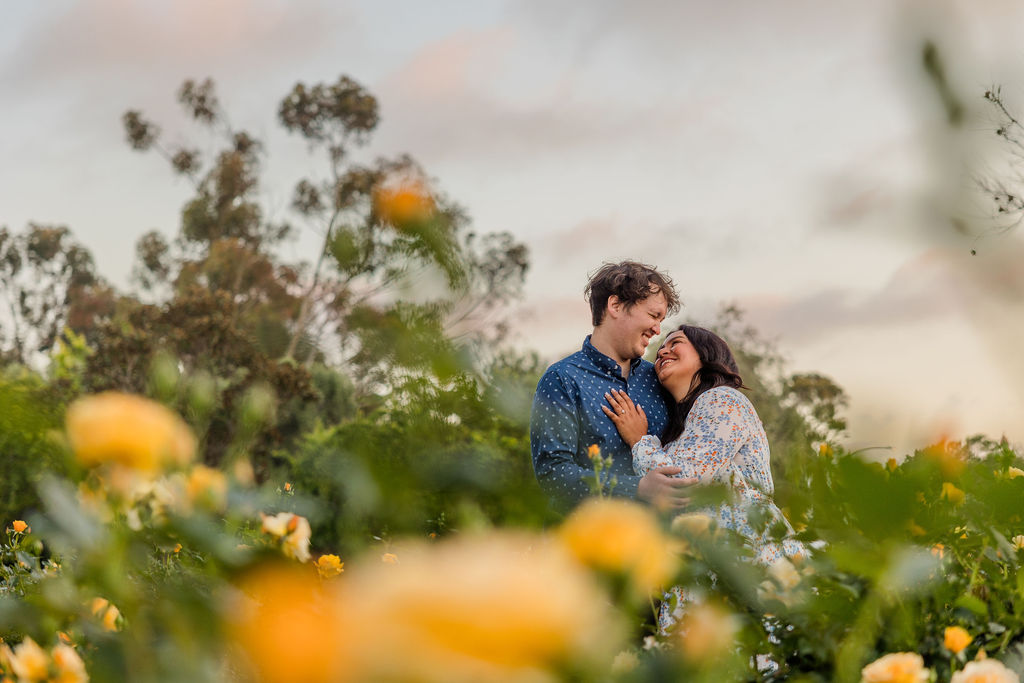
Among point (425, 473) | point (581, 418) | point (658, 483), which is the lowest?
point (425, 473)

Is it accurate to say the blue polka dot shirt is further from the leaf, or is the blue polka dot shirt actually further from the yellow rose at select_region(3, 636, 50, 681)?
the yellow rose at select_region(3, 636, 50, 681)

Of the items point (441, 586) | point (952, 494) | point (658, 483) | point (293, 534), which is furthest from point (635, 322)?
point (441, 586)

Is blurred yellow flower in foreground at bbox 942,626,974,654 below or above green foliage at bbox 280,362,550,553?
above

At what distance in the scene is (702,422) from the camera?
7.08 ft

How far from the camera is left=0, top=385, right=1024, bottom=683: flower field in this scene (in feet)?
1.02

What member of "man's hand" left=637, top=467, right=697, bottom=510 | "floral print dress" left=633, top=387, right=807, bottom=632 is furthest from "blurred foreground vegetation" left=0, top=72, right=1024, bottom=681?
"floral print dress" left=633, top=387, right=807, bottom=632

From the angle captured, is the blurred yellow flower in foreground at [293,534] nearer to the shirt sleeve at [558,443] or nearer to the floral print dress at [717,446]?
the shirt sleeve at [558,443]

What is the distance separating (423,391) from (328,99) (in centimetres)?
1801

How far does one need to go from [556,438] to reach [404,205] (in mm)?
1788

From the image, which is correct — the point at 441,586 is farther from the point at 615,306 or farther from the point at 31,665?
the point at 615,306

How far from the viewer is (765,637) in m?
0.95

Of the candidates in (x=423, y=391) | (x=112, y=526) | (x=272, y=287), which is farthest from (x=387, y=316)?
(x=272, y=287)

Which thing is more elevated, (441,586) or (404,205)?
(404,205)

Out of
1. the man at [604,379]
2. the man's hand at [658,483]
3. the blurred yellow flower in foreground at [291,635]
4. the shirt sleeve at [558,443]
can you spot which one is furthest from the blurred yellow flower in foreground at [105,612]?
the man at [604,379]
